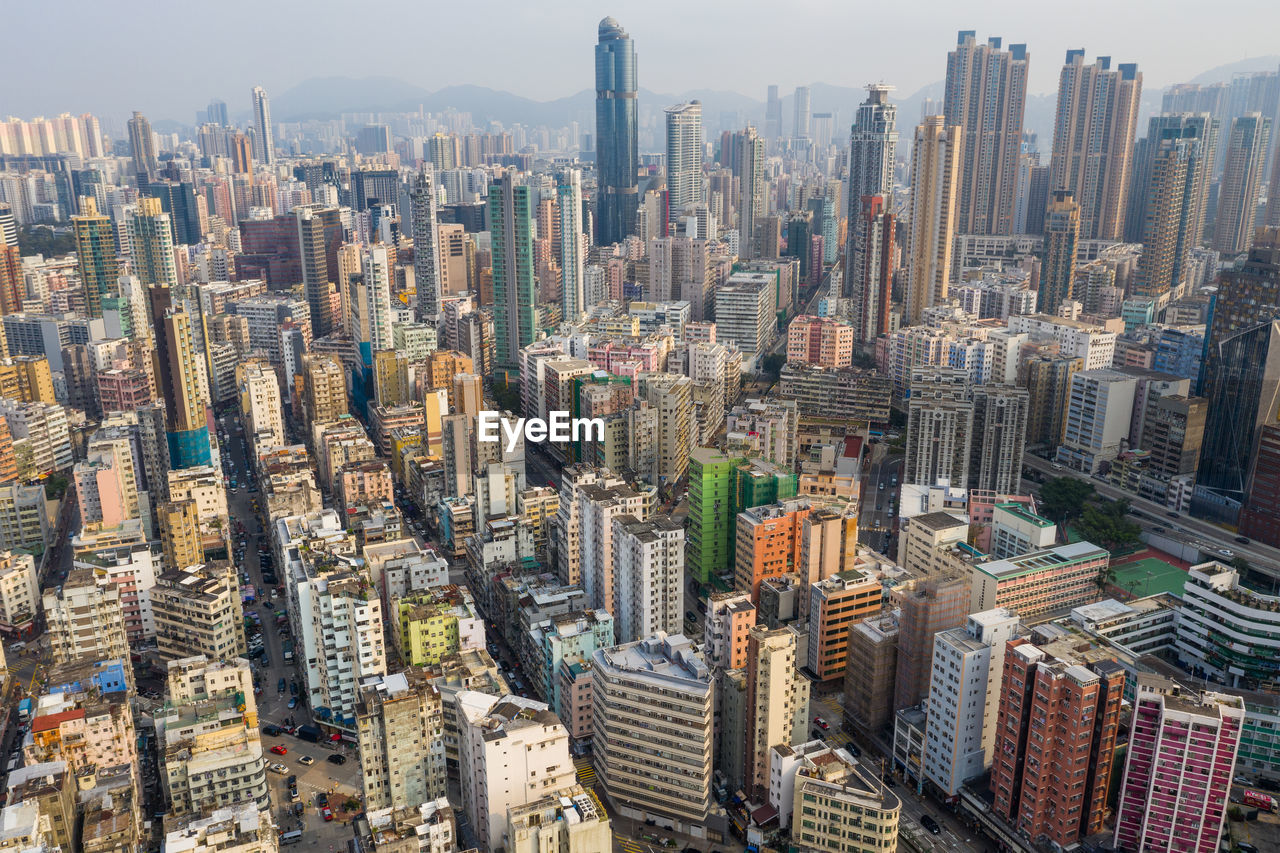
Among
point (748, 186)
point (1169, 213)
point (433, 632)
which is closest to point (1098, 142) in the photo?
point (1169, 213)

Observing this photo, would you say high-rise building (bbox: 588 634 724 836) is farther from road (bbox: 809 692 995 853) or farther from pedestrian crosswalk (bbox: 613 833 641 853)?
road (bbox: 809 692 995 853)

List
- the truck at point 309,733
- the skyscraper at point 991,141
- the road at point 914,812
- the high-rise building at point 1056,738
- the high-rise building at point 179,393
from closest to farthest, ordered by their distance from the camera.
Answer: the high-rise building at point 1056,738, the road at point 914,812, the truck at point 309,733, the high-rise building at point 179,393, the skyscraper at point 991,141

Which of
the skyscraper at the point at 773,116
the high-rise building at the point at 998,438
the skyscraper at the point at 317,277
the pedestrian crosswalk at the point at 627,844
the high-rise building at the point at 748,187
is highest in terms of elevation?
the skyscraper at the point at 773,116

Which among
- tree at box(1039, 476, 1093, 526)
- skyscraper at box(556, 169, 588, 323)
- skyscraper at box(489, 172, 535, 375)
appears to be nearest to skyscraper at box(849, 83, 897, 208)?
skyscraper at box(556, 169, 588, 323)

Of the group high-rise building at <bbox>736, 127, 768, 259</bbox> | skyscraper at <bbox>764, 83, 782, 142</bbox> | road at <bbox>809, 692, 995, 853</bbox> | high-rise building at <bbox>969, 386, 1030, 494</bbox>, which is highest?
skyscraper at <bbox>764, 83, 782, 142</bbox>

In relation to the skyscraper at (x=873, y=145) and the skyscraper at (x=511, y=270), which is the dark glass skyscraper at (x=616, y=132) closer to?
the skyscraper at (x=873, y=145)

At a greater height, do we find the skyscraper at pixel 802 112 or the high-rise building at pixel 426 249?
the skyscraper at pixel 802 112

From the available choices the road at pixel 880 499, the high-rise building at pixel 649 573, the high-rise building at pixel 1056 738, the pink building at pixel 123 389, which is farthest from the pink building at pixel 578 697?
the pink building at pixel 123 389
